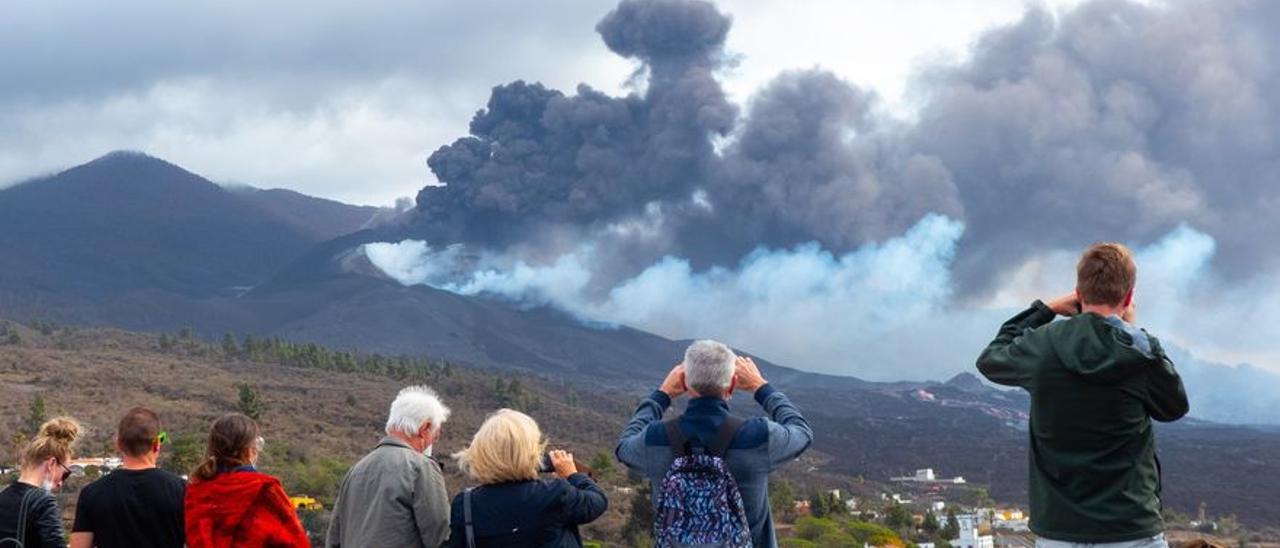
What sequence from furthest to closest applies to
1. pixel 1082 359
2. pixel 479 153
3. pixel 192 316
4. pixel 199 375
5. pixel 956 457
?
1. pixel 192 316
2. pixel 479 153
3. pixel 956 457
4. pixel 199 375
5. pixel 1082 359

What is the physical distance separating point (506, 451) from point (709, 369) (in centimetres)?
101

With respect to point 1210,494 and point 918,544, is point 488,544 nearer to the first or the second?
point 918,544

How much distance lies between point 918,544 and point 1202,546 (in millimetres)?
33583

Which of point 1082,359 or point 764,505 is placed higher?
point 1082,359

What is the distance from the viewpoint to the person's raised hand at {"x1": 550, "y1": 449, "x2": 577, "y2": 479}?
6.67m

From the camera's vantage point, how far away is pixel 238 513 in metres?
6.76

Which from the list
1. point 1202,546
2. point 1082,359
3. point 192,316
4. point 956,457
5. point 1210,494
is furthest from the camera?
point 192,316

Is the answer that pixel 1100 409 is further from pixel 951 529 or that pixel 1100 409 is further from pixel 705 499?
pixel 951 529

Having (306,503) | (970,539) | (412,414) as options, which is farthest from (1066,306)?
(970,539)

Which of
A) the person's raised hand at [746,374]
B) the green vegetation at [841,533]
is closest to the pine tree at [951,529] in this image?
the green vegetation at [841,533]

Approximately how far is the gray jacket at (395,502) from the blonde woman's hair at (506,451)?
0.61 meters

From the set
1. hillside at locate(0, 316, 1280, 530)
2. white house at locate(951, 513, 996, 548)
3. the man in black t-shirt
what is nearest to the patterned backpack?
the man in black t-shirt

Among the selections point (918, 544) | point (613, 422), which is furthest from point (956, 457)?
point (918, 544)

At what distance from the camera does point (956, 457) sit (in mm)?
102562
